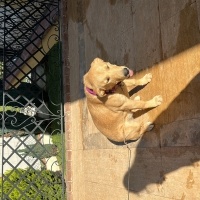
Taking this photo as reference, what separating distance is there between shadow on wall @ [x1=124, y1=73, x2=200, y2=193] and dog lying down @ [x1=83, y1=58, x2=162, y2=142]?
0.71ft

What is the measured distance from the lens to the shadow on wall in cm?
253

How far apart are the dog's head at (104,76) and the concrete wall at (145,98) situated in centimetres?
50

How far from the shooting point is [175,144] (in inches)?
108

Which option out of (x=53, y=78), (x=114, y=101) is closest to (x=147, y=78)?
(x=114, y=101)

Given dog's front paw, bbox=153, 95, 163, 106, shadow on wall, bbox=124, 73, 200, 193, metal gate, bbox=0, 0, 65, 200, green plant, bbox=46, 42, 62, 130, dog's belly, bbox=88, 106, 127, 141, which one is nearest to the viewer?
shadow on wall, bbox=124, 73, 200, 193

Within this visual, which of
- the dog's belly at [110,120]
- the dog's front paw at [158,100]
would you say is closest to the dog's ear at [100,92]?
the dog's belly at [110,120]

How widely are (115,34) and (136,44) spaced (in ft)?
1.93

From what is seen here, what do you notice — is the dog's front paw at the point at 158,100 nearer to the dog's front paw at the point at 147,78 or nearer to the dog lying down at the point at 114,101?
the dog lying down at the point at 114,101

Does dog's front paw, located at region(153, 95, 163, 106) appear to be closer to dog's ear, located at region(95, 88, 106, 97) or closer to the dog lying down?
the dog lying down

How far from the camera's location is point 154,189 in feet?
10.1

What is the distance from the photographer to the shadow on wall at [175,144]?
8.31ft

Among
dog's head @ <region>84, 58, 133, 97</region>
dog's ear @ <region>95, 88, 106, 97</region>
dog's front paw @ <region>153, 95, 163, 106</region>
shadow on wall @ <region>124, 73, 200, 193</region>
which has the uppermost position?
dog's head @ <region>84, 58, 133, 97</region>

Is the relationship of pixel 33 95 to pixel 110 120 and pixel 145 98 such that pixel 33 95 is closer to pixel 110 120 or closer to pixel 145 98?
pixel 110 120

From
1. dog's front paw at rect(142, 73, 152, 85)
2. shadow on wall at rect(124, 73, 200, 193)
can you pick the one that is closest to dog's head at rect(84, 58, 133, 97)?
dog's front paw at rect(142, 73, 152, 85)
